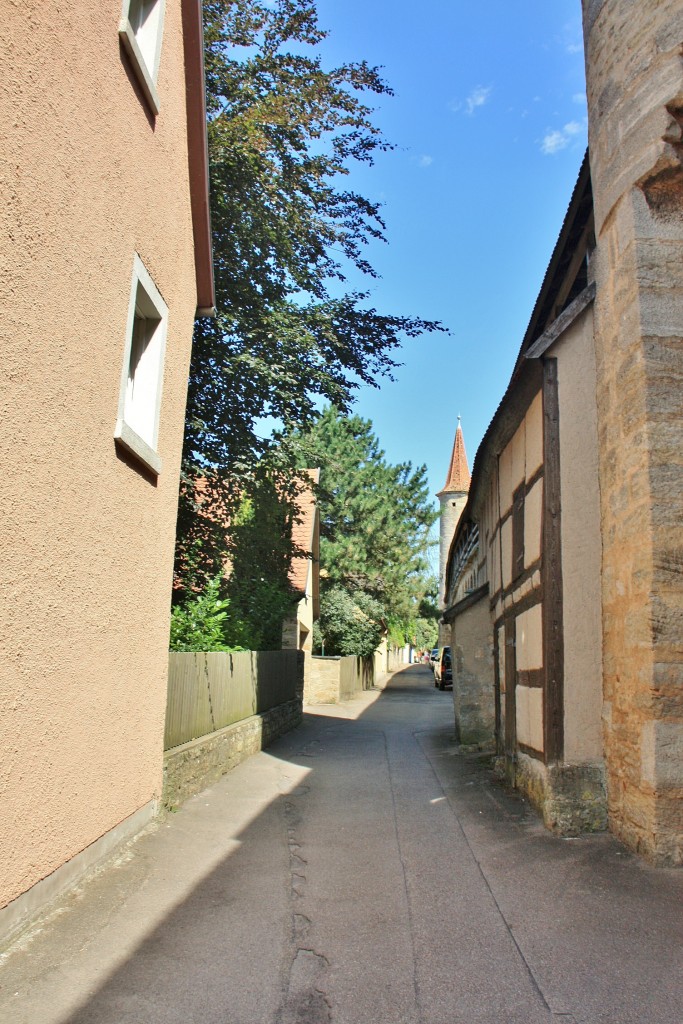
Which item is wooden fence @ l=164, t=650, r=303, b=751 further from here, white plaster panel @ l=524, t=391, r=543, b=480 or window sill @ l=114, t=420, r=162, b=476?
white plaster panel @ l=524, t=391, r=543, b=480

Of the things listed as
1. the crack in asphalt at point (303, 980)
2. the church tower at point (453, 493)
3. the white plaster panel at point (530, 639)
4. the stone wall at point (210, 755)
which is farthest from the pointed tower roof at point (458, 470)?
the crack in asphalt at point (303, 980)

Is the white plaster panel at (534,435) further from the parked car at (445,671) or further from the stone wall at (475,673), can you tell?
the parked car at (445,671)

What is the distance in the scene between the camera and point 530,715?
7.34 m

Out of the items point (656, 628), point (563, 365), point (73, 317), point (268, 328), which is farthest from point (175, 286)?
point (268, 328)

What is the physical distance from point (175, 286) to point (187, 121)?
5.90ft

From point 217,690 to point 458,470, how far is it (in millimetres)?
57870

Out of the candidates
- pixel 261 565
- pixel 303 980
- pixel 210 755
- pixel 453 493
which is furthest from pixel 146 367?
pixel 453 493

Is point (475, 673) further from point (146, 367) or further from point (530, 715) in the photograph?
point (146, 367)

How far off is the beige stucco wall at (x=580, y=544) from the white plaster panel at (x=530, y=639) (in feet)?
1.43

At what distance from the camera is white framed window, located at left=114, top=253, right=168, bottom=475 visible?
244 inches

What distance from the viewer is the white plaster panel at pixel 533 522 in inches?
281

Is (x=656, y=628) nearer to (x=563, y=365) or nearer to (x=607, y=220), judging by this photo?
(x=563, y=365)

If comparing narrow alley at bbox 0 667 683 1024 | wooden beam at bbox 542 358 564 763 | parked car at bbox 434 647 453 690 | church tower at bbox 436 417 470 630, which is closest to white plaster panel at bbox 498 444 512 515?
wooden beam at bbox 542 358 564 763

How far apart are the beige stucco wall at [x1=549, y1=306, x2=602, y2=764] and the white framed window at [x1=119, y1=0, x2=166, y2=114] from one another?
3.99 m
